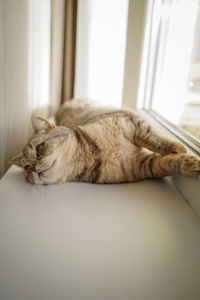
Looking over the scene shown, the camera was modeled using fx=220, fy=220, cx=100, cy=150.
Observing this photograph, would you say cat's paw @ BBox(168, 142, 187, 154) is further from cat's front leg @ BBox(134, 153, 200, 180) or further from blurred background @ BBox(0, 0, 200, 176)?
blurred background @ BBox(0, 0, 200, 176)

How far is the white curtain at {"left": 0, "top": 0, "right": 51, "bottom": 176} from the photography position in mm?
1088

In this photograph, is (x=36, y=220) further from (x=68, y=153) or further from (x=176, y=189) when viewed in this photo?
(x=176, y=189)

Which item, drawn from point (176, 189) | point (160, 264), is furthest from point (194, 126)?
point (160, 264)

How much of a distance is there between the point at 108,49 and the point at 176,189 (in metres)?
1.61

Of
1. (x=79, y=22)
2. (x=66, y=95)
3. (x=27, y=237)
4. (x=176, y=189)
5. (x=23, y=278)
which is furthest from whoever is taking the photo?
(x=66, y=95)

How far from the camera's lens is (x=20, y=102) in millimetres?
1256

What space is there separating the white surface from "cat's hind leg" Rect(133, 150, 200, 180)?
3.3 inches

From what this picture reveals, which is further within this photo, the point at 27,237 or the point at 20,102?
the point at 20,102

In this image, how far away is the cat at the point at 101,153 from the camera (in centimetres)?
90

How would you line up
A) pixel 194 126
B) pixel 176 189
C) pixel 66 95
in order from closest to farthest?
1. pixel 176 189
2. pixel 194 126
3. pixel 66 95

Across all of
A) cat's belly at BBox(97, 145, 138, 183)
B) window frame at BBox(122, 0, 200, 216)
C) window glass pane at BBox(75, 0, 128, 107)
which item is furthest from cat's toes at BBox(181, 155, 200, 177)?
window glass pane at BBox(75, 0, 128, 107)

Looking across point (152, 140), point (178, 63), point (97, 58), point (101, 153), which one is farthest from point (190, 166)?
point (97, 58)

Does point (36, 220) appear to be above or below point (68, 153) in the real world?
below

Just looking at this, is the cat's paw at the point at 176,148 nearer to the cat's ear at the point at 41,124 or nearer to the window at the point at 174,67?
the window at the point at 174,67
